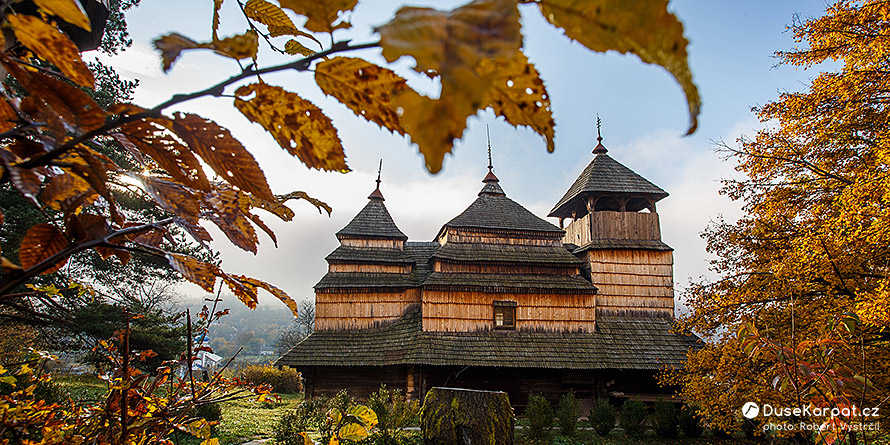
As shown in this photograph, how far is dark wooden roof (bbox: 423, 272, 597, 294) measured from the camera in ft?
42.9

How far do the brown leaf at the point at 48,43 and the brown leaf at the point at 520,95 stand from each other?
0.53 m

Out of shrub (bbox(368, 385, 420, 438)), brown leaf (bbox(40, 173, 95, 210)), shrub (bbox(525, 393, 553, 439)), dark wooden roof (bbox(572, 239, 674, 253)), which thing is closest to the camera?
brown leaf (bbox(40, 173, 95, 210))

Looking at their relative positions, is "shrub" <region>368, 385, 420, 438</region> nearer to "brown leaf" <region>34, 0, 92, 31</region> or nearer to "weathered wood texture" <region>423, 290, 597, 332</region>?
"weathered wood texture" <region>423, 290, 597, 332</region>

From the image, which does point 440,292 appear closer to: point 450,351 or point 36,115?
point 450,351

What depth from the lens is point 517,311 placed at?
A: 1346cm

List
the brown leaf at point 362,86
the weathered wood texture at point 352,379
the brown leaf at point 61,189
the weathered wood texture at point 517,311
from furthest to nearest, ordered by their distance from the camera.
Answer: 1. the weathered wood texture at point 352,379
2. the weathered wood texture at point 517,311
3. the brown leaf at point 61,189
4. the brown leaf at point 362,86

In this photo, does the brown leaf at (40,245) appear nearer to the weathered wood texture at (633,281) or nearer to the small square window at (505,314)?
the small square window at (505,314)

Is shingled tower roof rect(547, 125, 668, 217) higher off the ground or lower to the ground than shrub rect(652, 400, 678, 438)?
higher

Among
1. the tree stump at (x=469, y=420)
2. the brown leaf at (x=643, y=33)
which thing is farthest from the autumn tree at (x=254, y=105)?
the tree stump at (x=469, y=420)

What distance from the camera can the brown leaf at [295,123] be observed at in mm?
577

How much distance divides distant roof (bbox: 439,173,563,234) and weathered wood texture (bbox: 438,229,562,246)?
0.72 feet

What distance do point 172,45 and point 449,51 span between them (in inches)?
15.8

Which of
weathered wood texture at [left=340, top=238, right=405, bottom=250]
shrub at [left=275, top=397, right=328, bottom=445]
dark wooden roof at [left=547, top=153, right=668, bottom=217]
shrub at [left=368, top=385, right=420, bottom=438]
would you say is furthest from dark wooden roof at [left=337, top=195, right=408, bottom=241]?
dark wooden roof at [left=547, top=153, right=668, bottom=217]

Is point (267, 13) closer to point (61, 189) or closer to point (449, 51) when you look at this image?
→ point (61, 189)
